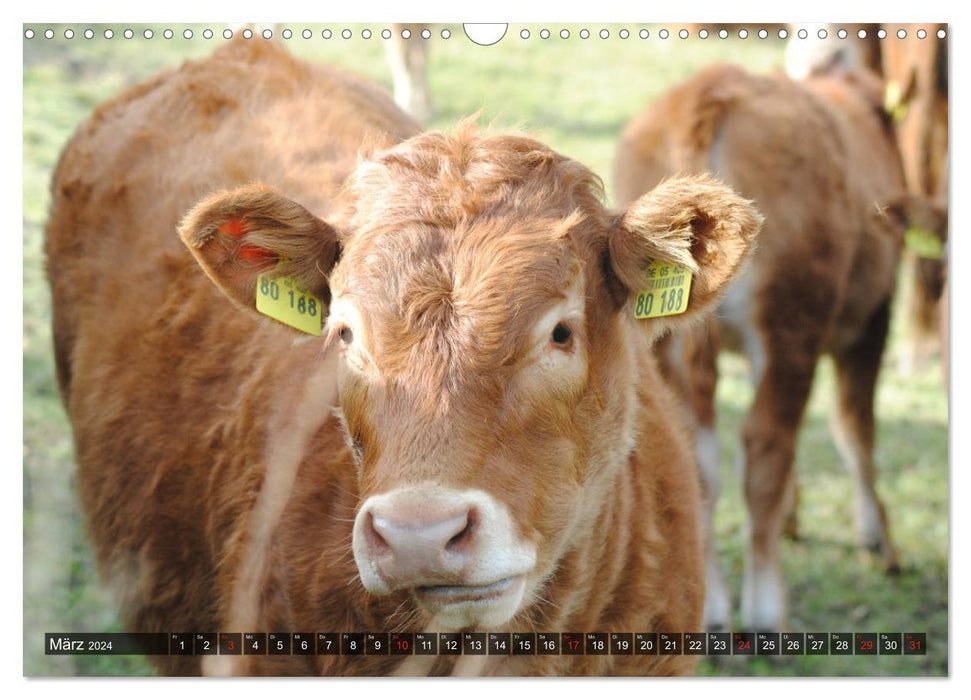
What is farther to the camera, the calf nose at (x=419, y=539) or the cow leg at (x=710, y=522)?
the cow leg at (x=710, y=522)

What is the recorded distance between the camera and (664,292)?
3.09 metres

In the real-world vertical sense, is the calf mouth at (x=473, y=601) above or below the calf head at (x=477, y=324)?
below

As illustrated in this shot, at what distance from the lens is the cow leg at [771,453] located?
5.62 meters

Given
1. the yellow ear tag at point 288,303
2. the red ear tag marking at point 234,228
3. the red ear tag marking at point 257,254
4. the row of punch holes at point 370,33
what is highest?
the row of punch holes at point 370,33

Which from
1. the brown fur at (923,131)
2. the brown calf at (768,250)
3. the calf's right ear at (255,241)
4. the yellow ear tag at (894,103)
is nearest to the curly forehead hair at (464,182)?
the calf's right ear at (255,241)

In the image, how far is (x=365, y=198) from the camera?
3.15m

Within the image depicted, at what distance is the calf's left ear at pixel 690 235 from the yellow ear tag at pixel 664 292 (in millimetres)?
15

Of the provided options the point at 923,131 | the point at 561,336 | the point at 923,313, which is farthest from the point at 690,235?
the point at 923,313

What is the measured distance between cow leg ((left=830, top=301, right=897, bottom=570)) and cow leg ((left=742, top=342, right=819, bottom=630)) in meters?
0.93

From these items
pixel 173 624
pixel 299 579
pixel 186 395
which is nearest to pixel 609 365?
pixel 299 579

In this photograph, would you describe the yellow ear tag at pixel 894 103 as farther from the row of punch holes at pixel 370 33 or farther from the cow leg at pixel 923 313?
the row of punch holes at pixel 370 33
